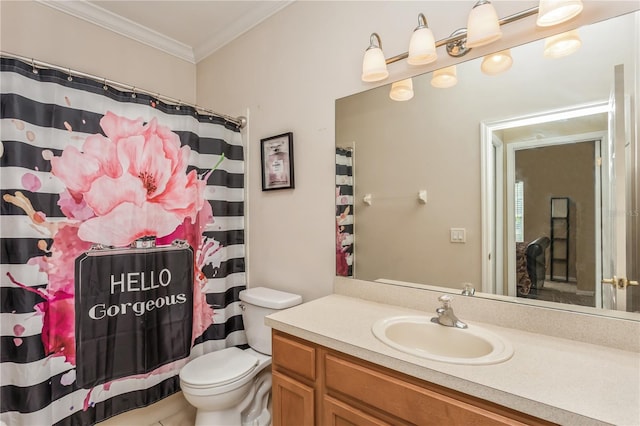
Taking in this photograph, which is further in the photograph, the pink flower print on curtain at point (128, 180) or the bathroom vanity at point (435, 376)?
the pink flower print on curtain at point (128, 180)

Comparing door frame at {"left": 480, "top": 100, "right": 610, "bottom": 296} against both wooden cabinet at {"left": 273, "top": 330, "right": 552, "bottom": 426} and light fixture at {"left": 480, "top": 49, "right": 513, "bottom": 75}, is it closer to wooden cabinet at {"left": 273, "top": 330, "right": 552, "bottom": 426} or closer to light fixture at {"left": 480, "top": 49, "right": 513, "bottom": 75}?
light fixture at {"left": 480, "top": 49, "right": 513, "bottom": 75}

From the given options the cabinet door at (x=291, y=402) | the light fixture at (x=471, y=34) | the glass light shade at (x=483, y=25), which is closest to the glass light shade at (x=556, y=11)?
the light fixture at (x=471, y=34)

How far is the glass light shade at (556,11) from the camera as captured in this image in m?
1.01

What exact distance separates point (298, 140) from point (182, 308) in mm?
1278

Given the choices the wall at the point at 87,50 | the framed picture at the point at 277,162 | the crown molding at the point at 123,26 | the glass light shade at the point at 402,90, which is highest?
the crown molding at the point at 123,26

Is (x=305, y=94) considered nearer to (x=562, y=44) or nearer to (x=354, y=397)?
(x=562, y=44)

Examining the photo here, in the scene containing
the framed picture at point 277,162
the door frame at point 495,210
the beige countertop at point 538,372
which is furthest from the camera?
the framed picture at point 277,162

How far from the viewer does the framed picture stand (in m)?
1.93

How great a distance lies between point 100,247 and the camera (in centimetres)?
150

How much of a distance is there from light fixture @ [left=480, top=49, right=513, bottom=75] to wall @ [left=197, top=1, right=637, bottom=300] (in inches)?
1.8

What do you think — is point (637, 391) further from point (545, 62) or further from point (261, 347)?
point (261, 347)

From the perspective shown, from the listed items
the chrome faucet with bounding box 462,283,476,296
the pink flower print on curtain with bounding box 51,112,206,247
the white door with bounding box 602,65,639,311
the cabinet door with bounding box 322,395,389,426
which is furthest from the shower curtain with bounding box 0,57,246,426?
the white door with bounding box 602,65,639,311

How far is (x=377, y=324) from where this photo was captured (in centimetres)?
120

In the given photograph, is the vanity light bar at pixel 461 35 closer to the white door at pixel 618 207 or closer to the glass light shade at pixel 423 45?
the glass light shade at pixel 423 45
